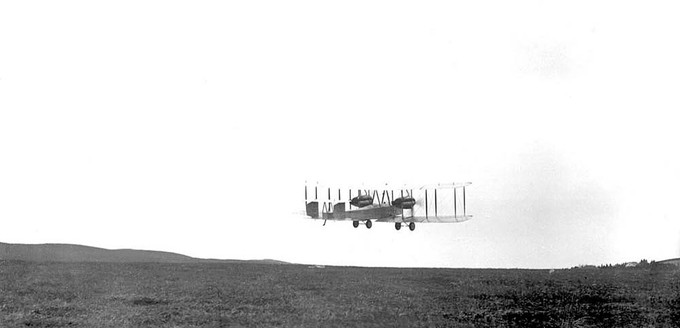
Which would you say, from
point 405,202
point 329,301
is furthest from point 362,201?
point 329,301

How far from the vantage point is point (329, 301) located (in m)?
50.8

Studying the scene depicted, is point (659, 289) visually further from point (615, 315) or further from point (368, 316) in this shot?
point (368, 316)

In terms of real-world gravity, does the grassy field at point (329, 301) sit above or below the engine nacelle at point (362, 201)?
below

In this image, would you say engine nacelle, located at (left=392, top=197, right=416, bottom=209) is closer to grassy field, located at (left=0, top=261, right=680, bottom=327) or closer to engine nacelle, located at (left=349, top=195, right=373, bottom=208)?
engine nacelle, located at (left=349, top=195, right=373, bottom=208)

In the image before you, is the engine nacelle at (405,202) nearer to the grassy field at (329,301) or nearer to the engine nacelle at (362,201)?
the engine nacelle at (362,201)

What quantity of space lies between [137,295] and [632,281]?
43.8m

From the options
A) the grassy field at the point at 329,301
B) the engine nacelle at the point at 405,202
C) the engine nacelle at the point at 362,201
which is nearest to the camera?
the grassy field at the point at 329,301

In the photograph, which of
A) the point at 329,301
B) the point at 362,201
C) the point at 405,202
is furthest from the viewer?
the point at 405,202

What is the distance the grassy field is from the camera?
41.9m

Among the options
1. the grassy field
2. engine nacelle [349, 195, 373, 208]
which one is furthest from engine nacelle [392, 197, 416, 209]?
the grassy field

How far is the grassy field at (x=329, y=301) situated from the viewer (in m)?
41.9

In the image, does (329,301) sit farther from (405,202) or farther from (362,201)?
(405,202)

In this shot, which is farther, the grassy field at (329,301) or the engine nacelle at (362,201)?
the engine nacelle at (362,201)

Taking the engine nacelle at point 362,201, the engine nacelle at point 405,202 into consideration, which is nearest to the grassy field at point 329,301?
the engine nacelle at point 405,202
